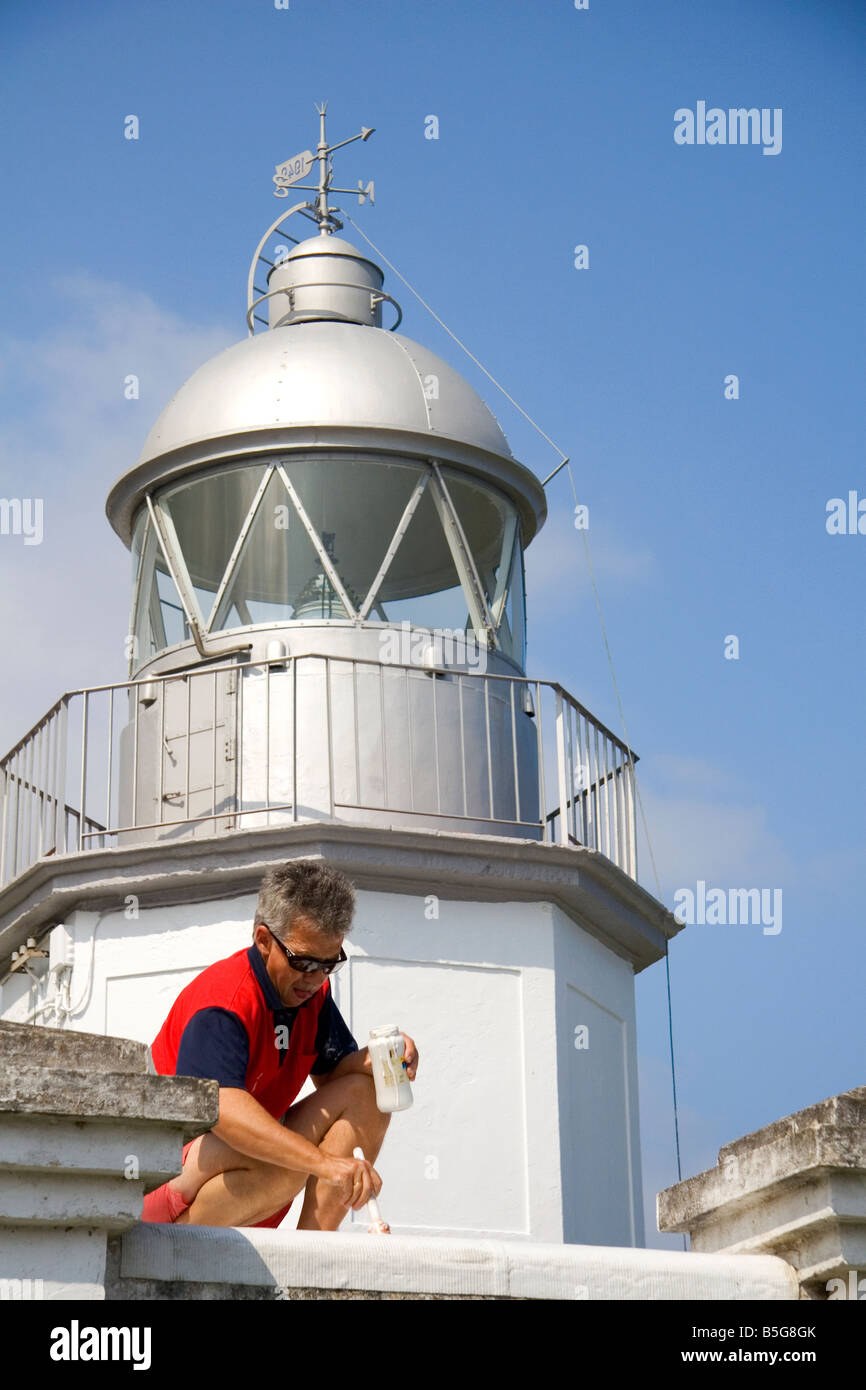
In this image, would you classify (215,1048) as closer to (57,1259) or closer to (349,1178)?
Answer: (349,1178)

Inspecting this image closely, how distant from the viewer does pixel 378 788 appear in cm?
1108

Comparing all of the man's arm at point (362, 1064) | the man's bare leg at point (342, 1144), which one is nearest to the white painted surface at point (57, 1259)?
the man's bare leg at point (342, 1144)

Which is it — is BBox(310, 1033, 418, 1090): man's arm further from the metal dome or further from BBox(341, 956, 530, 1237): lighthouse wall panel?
the metal dome

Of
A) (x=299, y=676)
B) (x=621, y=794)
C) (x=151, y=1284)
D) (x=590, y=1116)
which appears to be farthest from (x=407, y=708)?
(x=151, y=1284)

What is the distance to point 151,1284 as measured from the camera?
188 inches

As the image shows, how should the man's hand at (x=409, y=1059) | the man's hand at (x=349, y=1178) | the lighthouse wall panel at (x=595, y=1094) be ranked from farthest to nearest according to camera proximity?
1. the lighthouse wall panel at (x=595, y=1094)
2. the man's hand at (x=409, y=1059)
3. the man's hand at (x=349, y=1178)

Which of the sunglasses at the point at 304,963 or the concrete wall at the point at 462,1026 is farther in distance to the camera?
the concrete wall at the point at 462,1026

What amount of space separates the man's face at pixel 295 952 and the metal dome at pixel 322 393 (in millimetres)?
6022

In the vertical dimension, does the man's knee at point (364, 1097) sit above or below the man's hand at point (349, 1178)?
above

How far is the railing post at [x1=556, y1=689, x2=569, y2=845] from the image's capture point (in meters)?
11.1

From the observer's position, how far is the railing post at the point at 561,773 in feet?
36.4

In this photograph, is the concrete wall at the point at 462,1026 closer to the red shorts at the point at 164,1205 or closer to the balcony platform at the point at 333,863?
the balcony platform at the point at 333,863

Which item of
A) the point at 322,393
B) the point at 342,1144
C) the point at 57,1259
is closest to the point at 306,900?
the point at 342,1144
